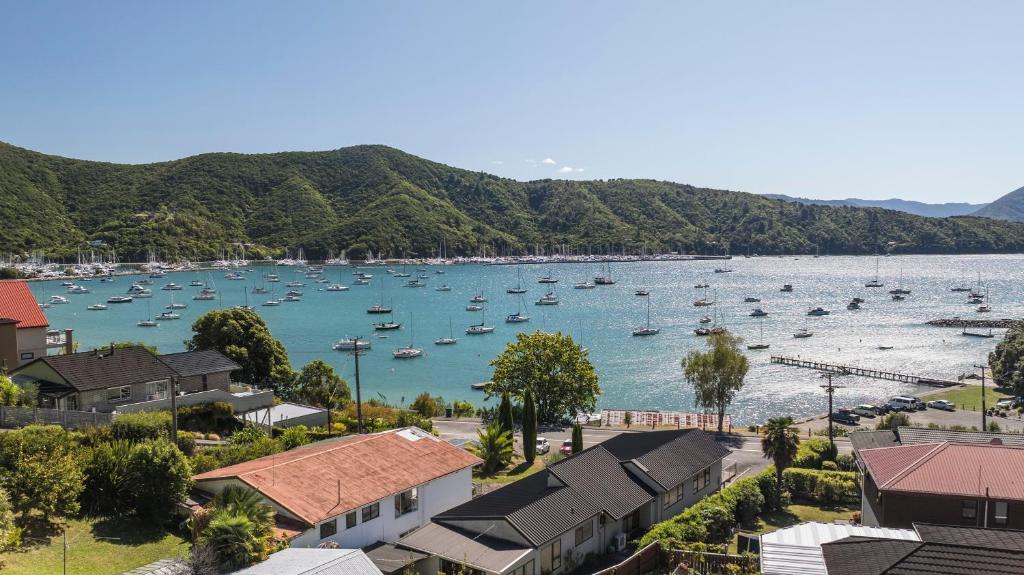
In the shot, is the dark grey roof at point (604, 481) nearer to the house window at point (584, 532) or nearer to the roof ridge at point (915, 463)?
the house window at point (584, 532)

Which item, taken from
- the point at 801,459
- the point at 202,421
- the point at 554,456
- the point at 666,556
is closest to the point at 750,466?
the point at 801,459

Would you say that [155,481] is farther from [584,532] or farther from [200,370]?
[200,370]

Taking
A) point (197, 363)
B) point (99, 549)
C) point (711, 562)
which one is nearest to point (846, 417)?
point (711, 562)

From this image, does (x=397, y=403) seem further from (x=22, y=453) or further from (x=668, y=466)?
(x=22, y=453)

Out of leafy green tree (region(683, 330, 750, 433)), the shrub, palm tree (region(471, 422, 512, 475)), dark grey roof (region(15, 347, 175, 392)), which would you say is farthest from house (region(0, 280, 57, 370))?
leafy green tree (region(683, 330, 750, 433))

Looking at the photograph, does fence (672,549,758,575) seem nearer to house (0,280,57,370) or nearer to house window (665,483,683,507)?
house window (665,483,683,507)
